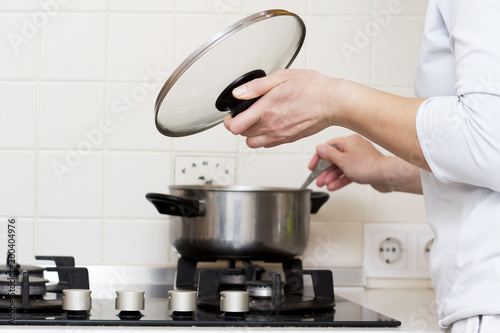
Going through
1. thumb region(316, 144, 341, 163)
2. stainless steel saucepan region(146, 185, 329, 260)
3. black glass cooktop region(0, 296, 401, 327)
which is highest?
thumb region(316, 144, 341, 163)

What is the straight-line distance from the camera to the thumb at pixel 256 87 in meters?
0.77

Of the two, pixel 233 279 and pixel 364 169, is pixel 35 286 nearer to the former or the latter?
pixel 233 279

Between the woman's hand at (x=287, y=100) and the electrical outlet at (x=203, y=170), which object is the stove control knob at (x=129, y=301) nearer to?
the woman's hand at (x=287, y=100)

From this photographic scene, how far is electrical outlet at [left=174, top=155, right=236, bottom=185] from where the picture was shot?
4.54 ft

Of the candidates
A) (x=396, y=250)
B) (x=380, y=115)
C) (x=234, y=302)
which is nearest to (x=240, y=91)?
(x=380, y=115)

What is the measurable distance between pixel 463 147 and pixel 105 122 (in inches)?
35.4

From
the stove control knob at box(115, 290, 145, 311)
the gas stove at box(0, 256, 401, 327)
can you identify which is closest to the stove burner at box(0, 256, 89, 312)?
the gas stove at box(0, 256, 401, 327)

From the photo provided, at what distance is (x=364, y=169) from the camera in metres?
1.18

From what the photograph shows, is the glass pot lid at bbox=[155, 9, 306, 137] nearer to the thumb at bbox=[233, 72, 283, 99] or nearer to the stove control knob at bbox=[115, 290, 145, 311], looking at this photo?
the thumb at bbox=[233, 72, 283, 99]

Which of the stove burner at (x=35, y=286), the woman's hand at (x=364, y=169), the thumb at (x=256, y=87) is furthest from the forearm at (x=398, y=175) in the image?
the stove burner at (x=35, y=286)

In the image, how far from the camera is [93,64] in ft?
4.56

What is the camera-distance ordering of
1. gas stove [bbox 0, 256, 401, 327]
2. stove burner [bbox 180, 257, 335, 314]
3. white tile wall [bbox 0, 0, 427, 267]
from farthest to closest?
white tile wall [bbox 0, 0, 427, 267] → stove burner [bbox 180, 257, 335, 314] → gas stove [bbox 0, 256, 401, 327]

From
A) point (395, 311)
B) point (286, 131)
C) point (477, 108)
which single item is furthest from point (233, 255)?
point (477, 108)

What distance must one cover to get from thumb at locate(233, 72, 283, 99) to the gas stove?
30 cm
